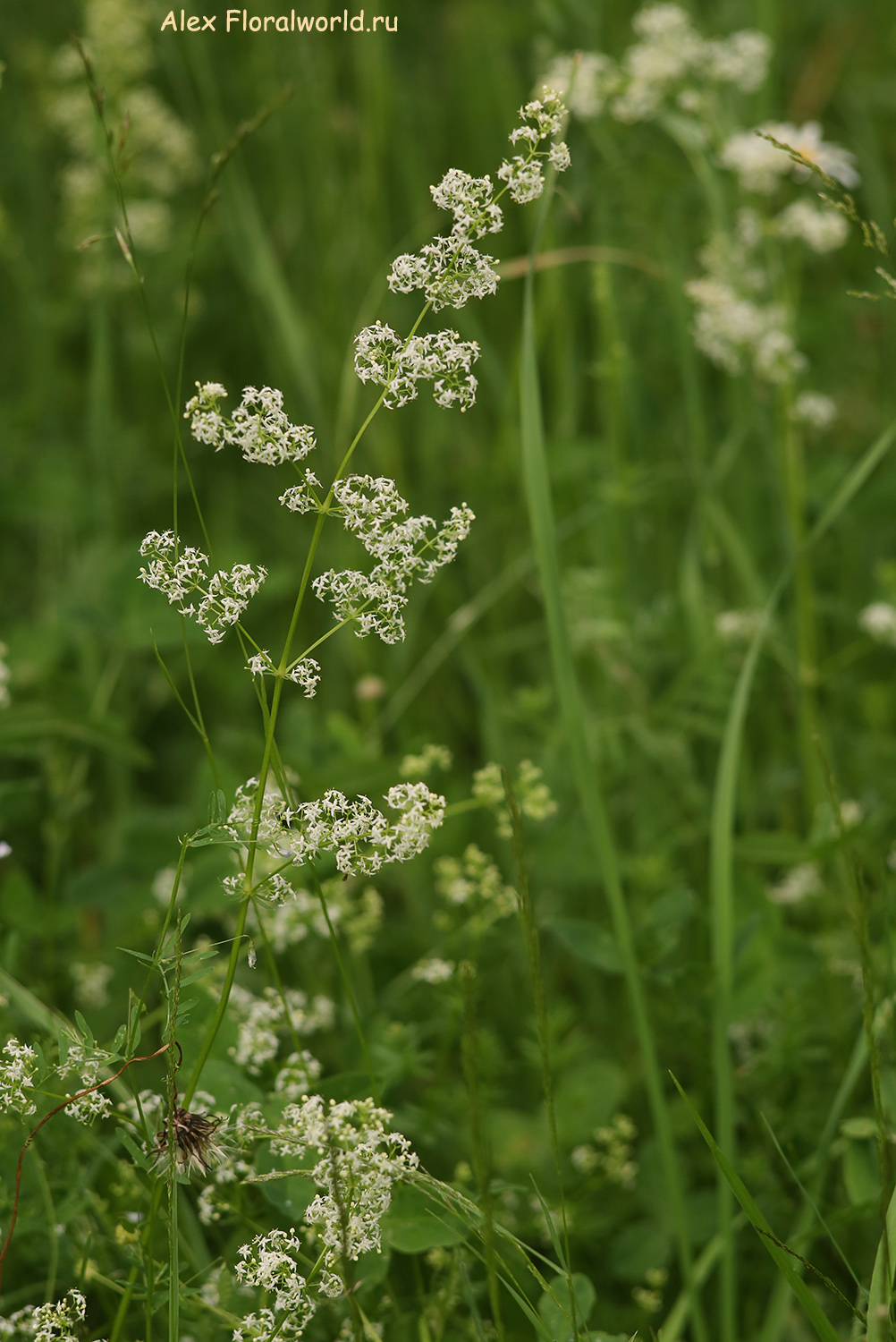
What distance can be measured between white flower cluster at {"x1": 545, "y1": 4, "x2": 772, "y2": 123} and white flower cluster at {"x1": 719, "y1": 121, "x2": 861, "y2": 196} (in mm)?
108

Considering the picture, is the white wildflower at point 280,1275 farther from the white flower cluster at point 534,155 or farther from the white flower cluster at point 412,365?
the white flower cluster at point 534,155

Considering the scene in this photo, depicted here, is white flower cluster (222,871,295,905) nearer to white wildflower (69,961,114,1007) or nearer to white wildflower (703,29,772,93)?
white wildflower (69,961,114,1007)

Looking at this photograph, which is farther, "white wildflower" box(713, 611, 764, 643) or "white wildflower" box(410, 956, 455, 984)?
"white wildflower" box(713, 611, 764, 643)

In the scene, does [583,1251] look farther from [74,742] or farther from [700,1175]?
[74,742]

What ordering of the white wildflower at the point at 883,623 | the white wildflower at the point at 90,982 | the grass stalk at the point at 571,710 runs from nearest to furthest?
the grass stalk at the point at 571,710, the white wildflower at the point at 90,982, the white wildflower at the point at 883,623

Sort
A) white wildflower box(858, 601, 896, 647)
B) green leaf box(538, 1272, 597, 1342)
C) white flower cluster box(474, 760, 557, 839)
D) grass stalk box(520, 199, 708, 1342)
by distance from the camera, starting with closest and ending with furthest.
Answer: green leaf box(538, 1272, 597, 1342), grass stalk box(520, 199, 708, 1342), white flower cluster box(474, 760, 557, 839), white wildflower box(858, 601, 896, 647)

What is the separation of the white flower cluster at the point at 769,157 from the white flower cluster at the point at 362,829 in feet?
5.11

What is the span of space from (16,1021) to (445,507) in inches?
68.5

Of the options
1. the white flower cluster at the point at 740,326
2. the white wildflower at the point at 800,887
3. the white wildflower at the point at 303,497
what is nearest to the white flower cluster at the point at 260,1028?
the white wildflower at the point at 303,497

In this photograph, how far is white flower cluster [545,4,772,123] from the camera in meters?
2.33

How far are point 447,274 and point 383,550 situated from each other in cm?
24

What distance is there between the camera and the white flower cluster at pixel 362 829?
1.04 metres

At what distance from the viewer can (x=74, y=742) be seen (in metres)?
2.50

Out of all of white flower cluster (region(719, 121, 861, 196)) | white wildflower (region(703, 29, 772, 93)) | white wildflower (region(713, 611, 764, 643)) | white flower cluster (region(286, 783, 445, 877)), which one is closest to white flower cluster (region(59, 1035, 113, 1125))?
white flower cluster (region(286, 783, 445, 877))
